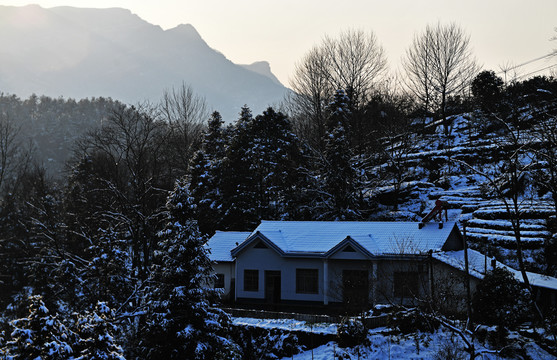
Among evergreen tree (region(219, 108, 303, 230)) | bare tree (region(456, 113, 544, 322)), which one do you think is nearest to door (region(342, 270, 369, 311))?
bare tree (region(456, 113, 544, 322))

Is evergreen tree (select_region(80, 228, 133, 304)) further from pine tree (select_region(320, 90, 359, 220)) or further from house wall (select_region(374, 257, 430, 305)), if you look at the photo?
pine tree (select_region(320, 90, 359, 220))

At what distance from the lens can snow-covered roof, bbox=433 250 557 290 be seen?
22328 millimetres

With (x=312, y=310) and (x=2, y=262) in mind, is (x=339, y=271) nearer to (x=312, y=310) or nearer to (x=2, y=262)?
(x=312, y=310)

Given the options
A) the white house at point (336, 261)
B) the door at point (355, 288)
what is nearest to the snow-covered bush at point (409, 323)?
the white house at point (336, 261)

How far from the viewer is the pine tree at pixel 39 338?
36.0ft

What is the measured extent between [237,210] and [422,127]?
34.0 meters

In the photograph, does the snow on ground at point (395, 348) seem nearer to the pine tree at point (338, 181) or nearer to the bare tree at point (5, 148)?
the bare tree at point (5, 148)

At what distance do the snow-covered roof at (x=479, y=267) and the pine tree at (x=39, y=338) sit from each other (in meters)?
17.6

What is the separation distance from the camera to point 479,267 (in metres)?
25.2

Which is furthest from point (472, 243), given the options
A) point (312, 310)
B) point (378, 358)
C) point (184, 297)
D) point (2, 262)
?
point (2, 262)

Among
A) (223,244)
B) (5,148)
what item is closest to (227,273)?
(223,244)

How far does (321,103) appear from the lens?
→ 5953 centimetres

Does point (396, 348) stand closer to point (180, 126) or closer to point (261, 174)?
point (261, 174)

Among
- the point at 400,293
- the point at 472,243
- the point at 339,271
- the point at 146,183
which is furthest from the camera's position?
the point at 472,243
